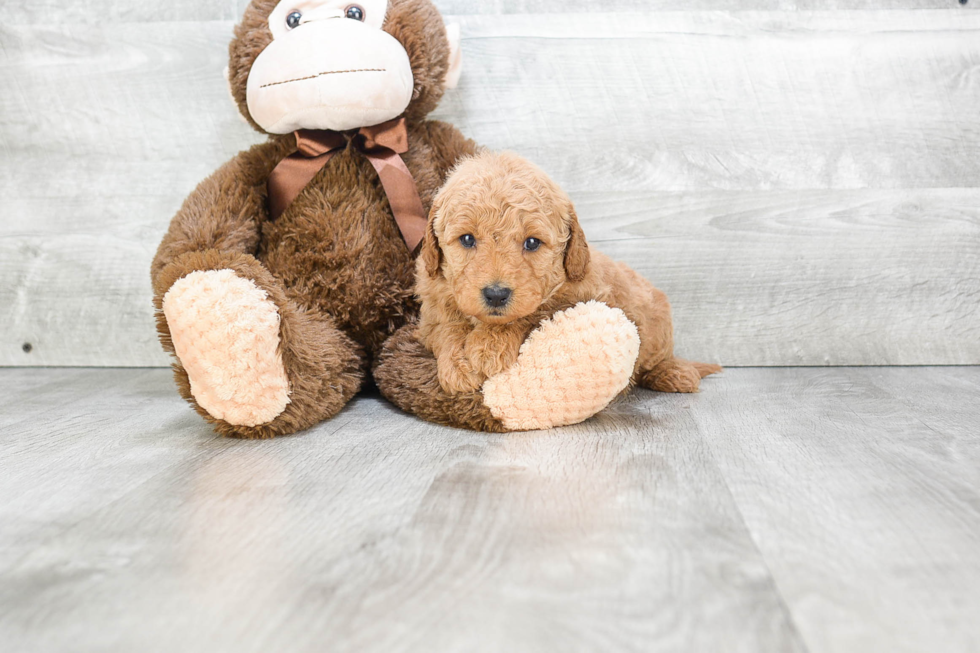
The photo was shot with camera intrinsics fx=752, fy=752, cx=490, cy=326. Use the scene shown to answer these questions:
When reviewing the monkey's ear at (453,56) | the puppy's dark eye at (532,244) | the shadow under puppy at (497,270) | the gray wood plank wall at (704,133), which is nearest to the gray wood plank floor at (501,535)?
the shadow under puppy at (497,270)

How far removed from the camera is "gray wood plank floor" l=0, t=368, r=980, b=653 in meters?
0.48

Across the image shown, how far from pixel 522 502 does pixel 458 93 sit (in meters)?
0.81

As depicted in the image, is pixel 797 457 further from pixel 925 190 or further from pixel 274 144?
pixel 274 144

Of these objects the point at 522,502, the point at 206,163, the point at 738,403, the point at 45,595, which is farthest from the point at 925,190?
the point at 45,595

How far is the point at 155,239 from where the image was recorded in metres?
1.33

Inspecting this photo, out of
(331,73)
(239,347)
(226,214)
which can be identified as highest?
(331,73)

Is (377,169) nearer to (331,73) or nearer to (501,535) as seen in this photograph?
(331,73)

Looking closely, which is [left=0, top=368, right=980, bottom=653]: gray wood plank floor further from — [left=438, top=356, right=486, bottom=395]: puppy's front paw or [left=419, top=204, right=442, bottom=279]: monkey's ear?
[left=419, top=204, right=442, bottom=279]: monkey's ear

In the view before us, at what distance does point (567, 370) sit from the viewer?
0.86 meters

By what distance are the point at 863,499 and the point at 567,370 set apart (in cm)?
33

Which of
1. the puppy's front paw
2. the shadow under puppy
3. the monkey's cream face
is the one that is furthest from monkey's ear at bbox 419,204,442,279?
the monkey's cream face

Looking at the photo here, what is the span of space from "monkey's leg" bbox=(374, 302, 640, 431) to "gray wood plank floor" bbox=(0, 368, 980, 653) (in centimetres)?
3

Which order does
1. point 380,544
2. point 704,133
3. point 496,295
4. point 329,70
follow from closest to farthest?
point 380,544, point 496,295, point 329,70, point 704,133

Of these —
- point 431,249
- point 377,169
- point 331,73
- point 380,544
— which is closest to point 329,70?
point 331,73
